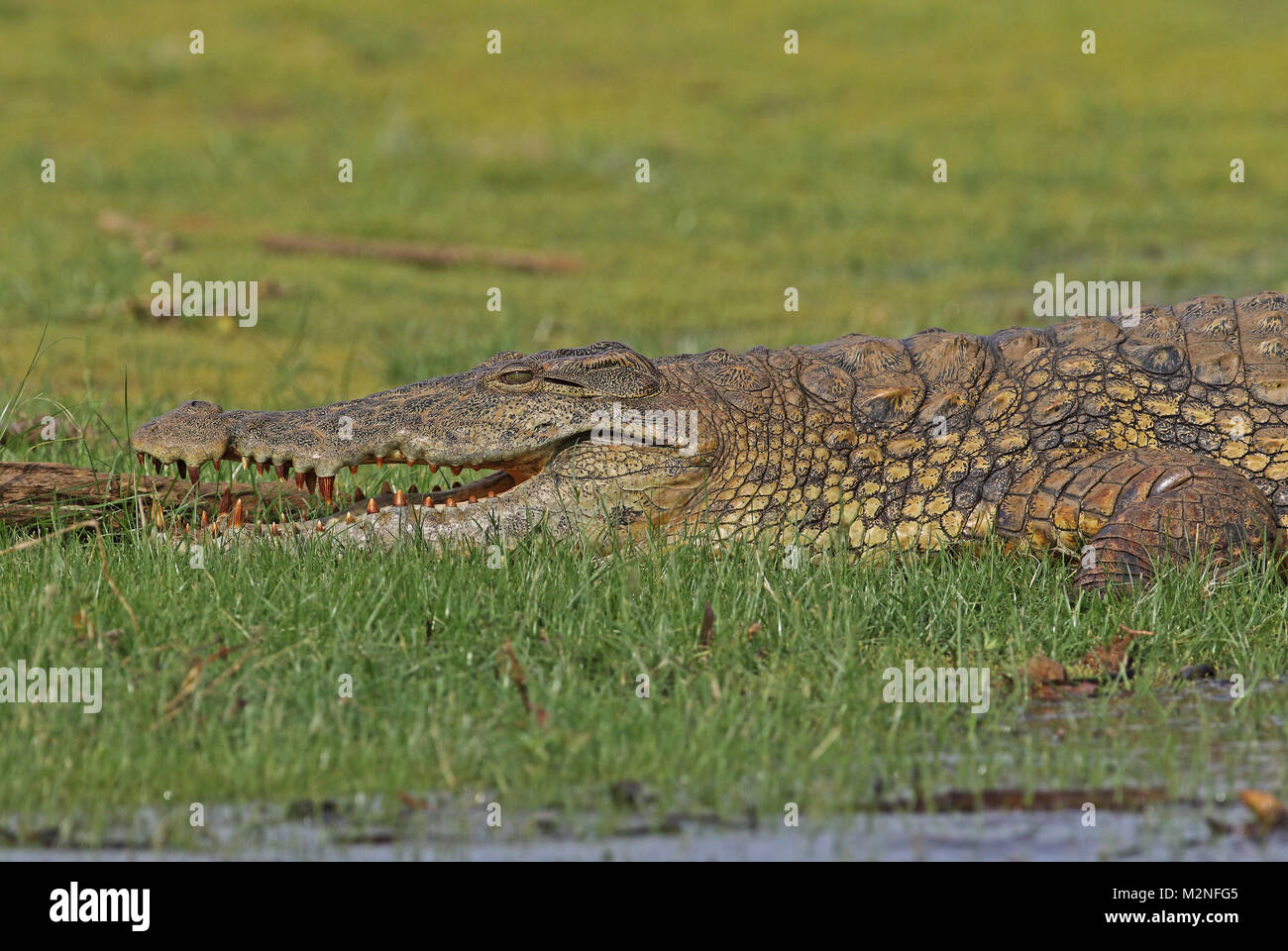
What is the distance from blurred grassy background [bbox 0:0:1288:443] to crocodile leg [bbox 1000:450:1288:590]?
3.48 m

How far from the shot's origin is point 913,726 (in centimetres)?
434

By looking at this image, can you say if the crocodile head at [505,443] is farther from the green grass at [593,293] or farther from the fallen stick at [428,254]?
the fallen stick at [428,254]

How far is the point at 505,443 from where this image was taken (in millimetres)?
5902

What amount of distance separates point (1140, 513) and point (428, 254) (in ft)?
28.9

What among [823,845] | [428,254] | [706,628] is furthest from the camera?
[428,254]

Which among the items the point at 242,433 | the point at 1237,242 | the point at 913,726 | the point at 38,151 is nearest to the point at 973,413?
the point at 913,726

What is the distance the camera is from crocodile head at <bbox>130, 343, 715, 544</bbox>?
5.69 m

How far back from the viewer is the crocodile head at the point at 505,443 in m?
5.69

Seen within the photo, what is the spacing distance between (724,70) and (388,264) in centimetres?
1269

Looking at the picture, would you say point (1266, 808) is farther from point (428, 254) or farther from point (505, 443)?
point (428, 254)

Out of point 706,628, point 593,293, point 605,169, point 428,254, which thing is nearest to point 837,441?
point 706,628

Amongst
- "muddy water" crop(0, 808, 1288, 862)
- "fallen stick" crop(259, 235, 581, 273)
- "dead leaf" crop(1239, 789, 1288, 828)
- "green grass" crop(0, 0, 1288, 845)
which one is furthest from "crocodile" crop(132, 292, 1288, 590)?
"fallen stick" crop(259, 235, 581, 273)

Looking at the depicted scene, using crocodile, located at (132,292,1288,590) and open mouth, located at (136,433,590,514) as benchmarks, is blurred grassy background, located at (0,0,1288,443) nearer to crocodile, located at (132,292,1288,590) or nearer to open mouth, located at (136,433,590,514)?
open mouth, located at (136,433,590,514)

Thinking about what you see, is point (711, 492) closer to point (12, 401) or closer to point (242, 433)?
point (242, 433)
